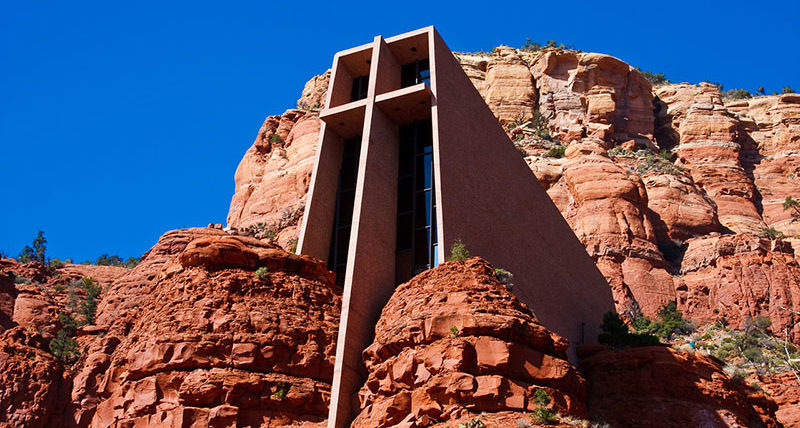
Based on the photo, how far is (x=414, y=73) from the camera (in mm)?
31250

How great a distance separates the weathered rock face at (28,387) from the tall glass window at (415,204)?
12.6 meters

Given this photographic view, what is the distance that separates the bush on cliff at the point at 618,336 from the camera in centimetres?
3316

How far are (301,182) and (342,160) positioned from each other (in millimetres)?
23011

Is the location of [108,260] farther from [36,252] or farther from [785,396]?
[785,396]

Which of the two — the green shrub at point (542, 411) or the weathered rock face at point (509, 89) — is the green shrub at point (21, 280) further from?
the weathered rock face at point (509, 89)

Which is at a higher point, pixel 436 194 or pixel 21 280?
pixel 21 280

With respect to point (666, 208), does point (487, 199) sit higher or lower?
lower

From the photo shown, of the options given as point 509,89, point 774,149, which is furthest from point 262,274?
point 774,149

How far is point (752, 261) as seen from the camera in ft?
157

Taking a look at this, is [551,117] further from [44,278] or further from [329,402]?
[329,402]

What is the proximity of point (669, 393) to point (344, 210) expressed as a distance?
38.4ft

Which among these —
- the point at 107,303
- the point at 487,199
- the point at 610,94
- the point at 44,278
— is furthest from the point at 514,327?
the point at 610,94

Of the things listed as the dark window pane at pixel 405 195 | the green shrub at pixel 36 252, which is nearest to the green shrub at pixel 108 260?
the green shrub at pixel 36 252

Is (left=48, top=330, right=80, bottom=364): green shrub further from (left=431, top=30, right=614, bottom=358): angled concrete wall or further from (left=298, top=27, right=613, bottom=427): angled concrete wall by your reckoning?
(left=431, top=30, right=614, bottom=358): angled concrete wall
